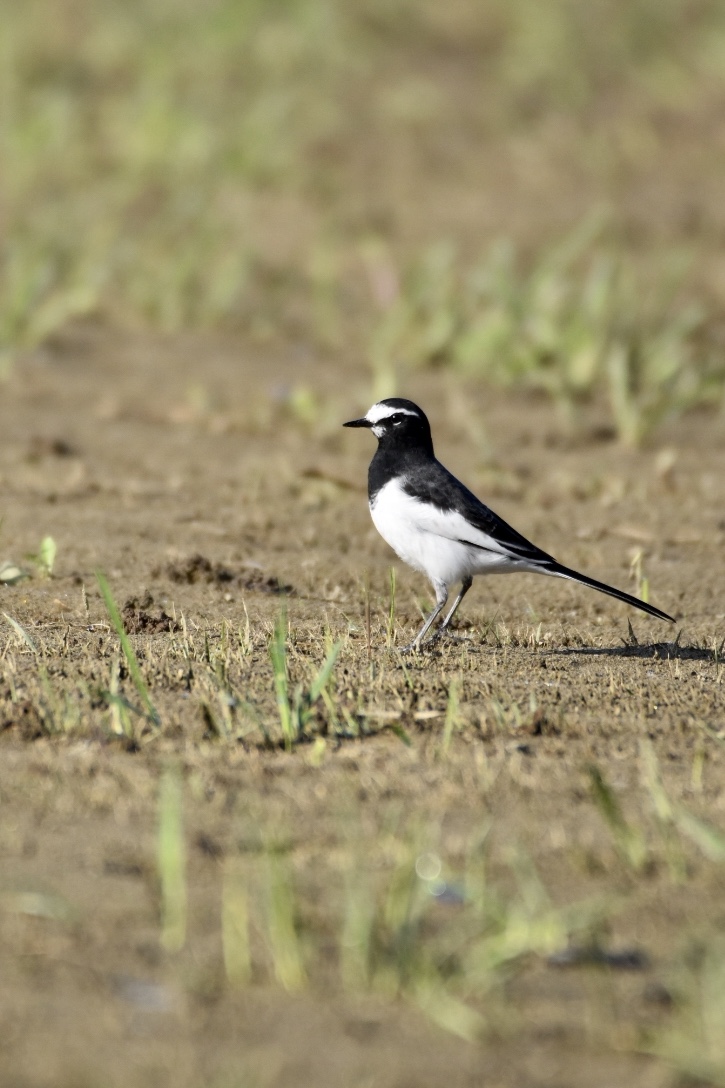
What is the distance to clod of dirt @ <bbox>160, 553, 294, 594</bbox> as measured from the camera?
6008 millimetres

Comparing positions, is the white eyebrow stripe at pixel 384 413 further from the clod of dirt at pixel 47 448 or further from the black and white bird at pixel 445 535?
the clod of dirt at pixel 47 448

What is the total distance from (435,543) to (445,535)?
4cm

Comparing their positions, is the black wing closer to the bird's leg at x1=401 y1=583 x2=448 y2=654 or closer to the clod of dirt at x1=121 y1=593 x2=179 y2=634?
the bird's leg at x1=401 y1=583 x2=448 y2=654

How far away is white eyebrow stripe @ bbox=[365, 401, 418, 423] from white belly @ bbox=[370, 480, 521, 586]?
0.46 m

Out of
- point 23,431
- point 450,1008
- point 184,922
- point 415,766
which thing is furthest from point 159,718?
point 23,431

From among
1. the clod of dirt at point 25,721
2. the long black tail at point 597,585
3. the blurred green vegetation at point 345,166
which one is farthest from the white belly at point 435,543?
the blurred green vegetation at point 345,166

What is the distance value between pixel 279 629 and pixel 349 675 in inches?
25.9

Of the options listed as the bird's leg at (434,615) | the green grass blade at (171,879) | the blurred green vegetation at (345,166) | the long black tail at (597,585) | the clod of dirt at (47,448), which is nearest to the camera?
the green grass blade at (171,879)

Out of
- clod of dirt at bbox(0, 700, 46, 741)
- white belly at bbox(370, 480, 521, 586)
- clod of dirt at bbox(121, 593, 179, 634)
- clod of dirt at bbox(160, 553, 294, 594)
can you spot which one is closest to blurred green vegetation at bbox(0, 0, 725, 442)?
clod of dirt at bbox(160, 553, 294, 594)

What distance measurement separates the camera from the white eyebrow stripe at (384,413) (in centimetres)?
577

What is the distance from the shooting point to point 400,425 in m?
5.73

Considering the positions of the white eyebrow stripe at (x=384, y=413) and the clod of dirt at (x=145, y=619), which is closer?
the clod of dirt at (x=145, y=619)

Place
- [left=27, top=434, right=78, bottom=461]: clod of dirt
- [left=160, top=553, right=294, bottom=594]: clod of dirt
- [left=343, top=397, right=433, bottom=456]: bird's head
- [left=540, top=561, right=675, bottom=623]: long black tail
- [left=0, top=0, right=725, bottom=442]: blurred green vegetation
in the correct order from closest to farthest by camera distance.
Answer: [left=540, top=561, right=675, bottom=623]: long black tail → [left=343, top=397, right=433, bottom=456]: bird's head → [left=160, top=553, right=294, bottom=594]: clod of dirt → [left=27, top=434, right=78, bottom=461]: clod of dirt → [left=0, top=0, right=725, bottom=442]: blurred green vegetation

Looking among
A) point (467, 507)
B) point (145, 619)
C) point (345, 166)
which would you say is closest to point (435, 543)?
point (467, 507)
